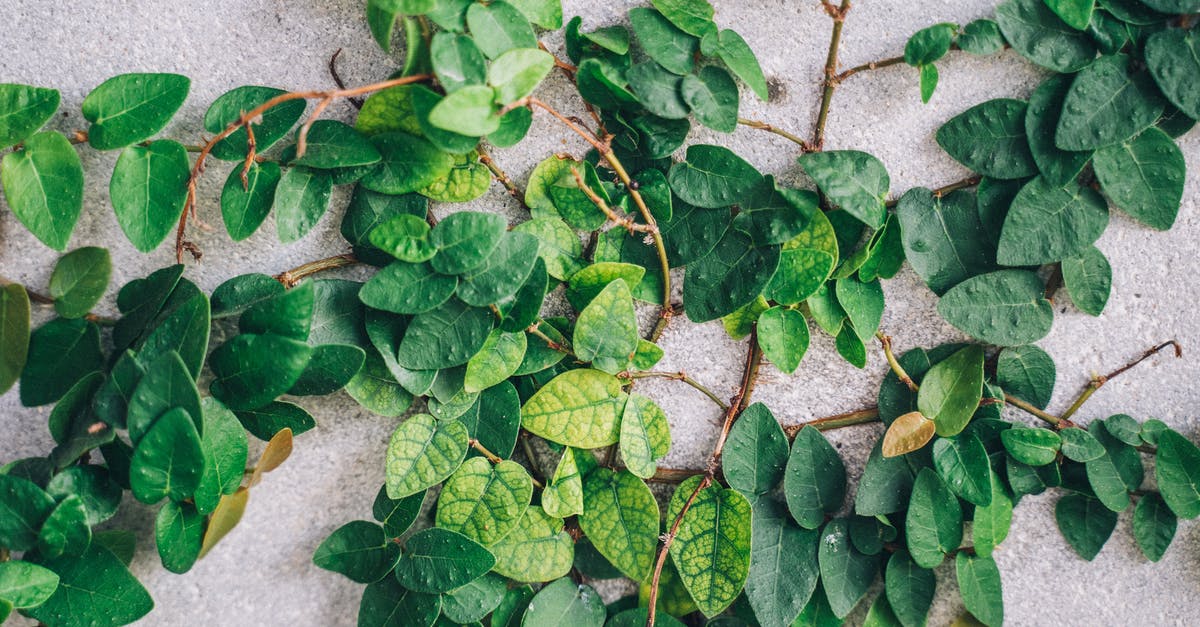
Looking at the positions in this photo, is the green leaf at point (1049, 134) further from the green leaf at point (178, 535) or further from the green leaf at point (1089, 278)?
the green leaf at point (178, 535)

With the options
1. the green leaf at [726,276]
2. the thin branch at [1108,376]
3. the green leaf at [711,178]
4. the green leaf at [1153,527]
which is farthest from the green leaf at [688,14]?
the green leaf at [1153,527]

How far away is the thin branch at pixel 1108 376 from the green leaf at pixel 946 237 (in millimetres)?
221

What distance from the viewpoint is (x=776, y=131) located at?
2.72ft

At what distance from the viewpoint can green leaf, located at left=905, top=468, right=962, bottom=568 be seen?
2.83 ft

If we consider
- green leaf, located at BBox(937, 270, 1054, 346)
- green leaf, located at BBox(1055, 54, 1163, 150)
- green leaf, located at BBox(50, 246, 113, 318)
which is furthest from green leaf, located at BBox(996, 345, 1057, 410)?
green leaf, located at BBox(50, 246, 113, 318)

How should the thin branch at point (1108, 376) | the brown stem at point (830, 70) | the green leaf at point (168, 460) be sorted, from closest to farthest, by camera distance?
the green leaf at point (168, 460), the brown stem at point (830, 70), the thin branch at point (1108, 376)

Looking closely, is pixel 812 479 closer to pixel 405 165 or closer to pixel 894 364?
pixel 894 364

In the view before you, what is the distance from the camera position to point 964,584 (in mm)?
886

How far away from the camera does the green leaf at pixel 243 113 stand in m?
0.74

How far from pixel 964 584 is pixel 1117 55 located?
644mm

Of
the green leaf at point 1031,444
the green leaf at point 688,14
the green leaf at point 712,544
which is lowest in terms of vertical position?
the green leaf at point 712,544

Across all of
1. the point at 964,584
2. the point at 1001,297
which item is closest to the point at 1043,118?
the point at 1001,297

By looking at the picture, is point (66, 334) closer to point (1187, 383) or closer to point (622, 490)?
point (622, 490)

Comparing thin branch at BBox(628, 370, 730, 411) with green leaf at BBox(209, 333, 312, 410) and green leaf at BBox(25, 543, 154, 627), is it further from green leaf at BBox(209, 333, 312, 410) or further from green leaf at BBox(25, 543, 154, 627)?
green leaf at BBox(25, 543, 154, 627)
